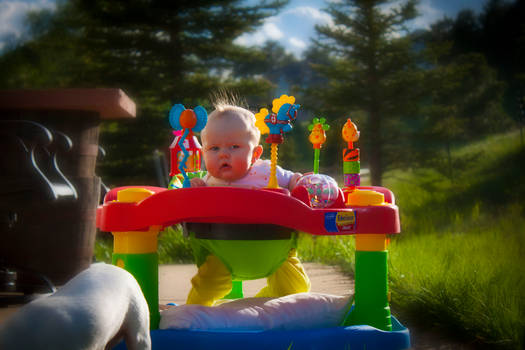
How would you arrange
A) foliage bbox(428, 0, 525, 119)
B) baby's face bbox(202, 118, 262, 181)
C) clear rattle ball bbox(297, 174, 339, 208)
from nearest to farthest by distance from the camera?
clear rattle ball bbox(297, 174, 339, 208)
baby's face bbox(202, 118, 262, 181)
foliage bbox(428, 0, 525, 119)

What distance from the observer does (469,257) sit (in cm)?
227

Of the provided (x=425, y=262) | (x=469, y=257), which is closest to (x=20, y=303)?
(x=425, y=262)

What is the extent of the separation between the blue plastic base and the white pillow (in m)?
0.05

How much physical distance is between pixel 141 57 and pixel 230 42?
1.28m

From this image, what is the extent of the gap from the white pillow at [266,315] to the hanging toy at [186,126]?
15.0 inches

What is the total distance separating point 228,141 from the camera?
157 cm

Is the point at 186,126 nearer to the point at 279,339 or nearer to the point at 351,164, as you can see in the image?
the point at 351,164

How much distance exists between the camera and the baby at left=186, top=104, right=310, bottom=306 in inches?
61.7

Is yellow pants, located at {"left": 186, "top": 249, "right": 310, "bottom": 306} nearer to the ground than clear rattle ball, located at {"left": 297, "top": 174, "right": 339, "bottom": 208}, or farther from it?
nearer to the ground

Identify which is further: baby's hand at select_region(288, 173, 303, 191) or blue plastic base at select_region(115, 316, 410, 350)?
baby's hand at select_region(288, 173, 303, 191)

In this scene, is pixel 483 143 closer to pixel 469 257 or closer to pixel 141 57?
pixel 141 57

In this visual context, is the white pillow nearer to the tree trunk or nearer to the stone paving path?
the stone paving path

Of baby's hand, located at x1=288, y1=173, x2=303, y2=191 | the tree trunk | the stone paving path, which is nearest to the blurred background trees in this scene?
the tree trunk

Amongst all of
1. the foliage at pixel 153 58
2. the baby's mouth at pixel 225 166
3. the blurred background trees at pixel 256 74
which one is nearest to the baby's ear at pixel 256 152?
the baby's mouth at pixel 225 166
